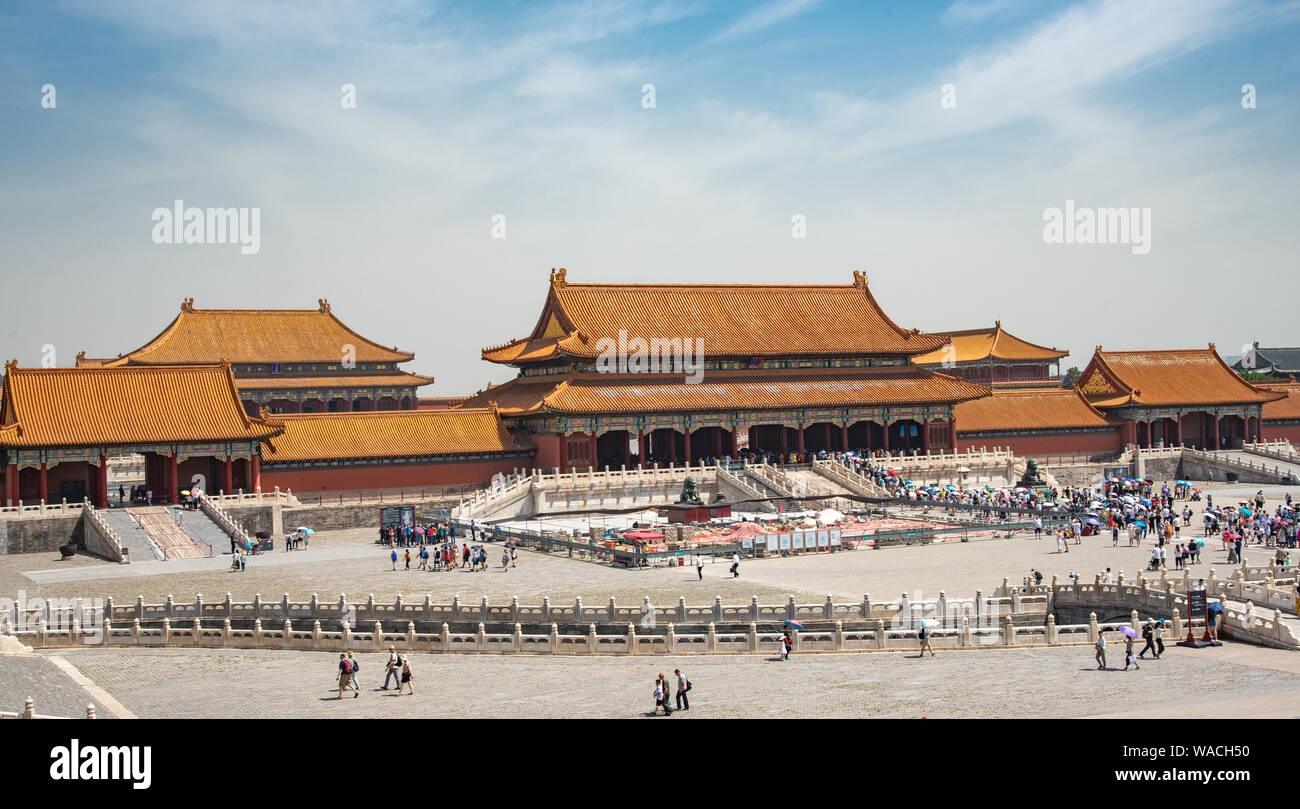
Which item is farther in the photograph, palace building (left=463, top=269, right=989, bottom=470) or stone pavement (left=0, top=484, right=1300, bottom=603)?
palace building (left=463, top=269, right=989, bottom=470)

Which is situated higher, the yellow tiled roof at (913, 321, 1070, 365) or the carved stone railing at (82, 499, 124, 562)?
the yellow tiled roof at (913, 321, 1070, 365)

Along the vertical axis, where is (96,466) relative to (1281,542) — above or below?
above

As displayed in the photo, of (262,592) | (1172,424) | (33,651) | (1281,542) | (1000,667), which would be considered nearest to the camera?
(1000,667)

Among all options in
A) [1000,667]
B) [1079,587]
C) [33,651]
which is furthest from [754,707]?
[33,651]

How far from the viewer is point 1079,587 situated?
39625mm

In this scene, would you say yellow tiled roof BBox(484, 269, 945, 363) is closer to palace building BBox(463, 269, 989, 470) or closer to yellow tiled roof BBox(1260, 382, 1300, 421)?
palace building BBox(463, 269, 989, 470)

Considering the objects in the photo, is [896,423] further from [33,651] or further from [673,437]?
[33,651]

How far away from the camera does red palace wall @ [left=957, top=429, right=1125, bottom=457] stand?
→ 3179 inches

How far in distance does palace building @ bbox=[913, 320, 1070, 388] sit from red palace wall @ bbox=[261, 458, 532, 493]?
47734 millimetres

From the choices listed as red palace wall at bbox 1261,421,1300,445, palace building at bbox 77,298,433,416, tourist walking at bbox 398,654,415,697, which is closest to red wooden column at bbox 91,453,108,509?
palace building at bbox 77,298,433,416

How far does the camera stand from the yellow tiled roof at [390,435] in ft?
209

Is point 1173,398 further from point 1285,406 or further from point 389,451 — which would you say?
point 389,451

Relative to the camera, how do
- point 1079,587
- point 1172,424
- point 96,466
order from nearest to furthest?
point 1079,587 < point 96,466 < point 1172,424

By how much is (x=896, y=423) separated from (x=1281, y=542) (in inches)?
1250
